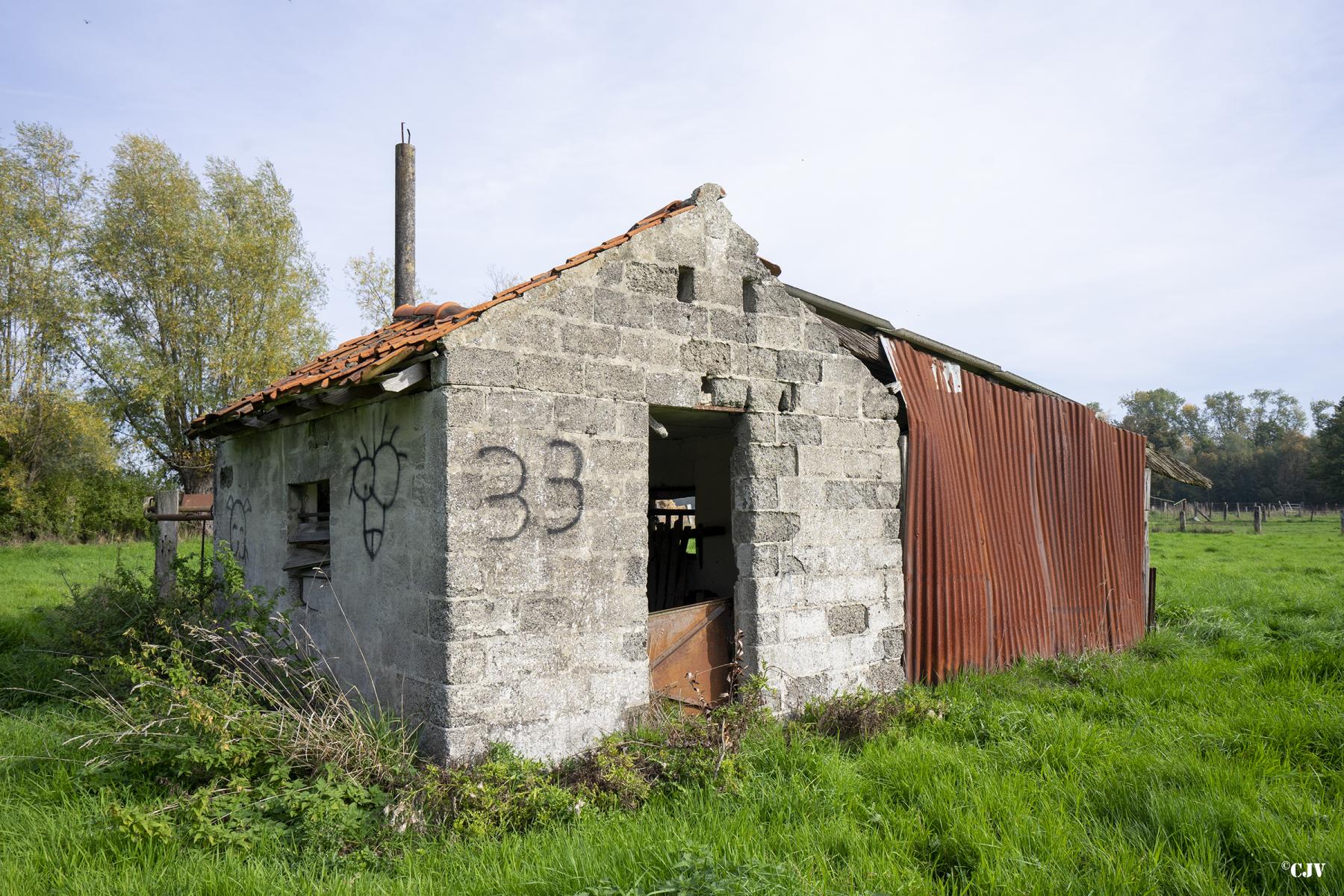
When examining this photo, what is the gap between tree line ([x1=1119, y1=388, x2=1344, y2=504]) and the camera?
4259cm

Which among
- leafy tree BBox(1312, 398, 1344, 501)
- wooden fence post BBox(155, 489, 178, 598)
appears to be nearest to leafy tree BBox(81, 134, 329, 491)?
wooden fence post BBox(155, 489, 178, 598)

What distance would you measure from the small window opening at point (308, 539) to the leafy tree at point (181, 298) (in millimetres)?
16619

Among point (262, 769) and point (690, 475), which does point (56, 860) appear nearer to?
point (262, 769)

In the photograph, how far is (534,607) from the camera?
5.08 meters

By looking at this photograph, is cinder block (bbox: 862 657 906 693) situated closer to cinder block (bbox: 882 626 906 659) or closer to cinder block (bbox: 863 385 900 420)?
cinder block (bbox: 882 626 906 659)

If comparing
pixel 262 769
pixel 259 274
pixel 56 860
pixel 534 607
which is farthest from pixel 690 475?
pixel 259 274

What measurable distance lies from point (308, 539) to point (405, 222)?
28.9 feet

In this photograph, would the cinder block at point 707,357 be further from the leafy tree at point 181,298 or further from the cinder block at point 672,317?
the leafy tree at point 181,298

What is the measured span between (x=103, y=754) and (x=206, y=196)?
21.3m

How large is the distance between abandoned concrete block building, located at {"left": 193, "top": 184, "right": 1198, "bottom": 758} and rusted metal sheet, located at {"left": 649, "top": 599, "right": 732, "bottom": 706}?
0.08 feet

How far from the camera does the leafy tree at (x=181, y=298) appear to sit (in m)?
21.4

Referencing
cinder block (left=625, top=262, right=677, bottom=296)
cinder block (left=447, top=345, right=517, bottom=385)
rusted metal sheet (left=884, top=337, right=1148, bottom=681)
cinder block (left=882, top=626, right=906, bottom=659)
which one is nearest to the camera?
cinder block (left=447, top=345, right=517, bottom=385)

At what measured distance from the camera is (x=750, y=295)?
20.8 feet

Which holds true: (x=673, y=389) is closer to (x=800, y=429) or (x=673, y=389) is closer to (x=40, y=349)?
(x=800, y=429)
